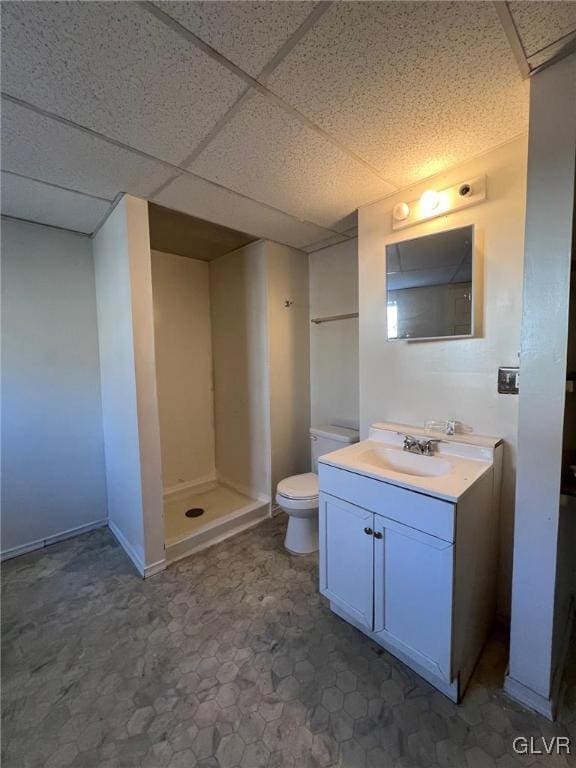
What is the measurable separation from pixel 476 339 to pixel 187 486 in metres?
2.72

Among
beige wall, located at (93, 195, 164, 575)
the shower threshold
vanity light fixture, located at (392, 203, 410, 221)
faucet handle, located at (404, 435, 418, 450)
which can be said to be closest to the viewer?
faucet handle, located at (404, 435, 418, 450)

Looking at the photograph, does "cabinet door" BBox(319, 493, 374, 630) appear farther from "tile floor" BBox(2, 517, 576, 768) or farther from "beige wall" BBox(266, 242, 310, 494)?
"beige wall" BBox(266, 242, 310, 494)

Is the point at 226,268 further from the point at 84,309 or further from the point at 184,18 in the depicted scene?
the point at 184,18

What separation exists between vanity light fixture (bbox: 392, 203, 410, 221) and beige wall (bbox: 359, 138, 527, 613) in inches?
3.0

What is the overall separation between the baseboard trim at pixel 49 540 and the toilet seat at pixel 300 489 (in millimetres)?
1516

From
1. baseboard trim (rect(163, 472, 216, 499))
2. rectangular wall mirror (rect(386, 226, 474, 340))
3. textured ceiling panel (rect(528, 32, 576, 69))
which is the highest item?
textured ceiling panel (rect(528, 32, 576, 69))

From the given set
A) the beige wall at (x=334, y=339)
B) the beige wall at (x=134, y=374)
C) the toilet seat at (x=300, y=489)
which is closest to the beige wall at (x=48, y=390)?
the beige wall at (x=134, y=374)

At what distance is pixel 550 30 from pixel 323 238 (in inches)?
65.7

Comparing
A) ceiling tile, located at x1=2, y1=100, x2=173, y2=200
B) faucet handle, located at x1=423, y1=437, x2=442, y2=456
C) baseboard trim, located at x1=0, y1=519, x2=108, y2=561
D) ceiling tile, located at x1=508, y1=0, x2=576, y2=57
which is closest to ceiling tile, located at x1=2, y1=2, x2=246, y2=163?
ceiling tile, located at x1=2, y1=100, x2=173, y2=200

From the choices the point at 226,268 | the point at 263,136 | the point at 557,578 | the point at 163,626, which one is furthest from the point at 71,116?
the point at 557,578

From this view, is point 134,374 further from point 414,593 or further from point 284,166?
point 414,593

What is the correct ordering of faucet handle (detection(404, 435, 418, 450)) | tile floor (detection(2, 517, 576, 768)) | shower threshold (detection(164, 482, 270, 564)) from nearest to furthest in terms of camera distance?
tile floor (detection(2, 517, 576, 768)), faucet handle (detection(404, 435, 418, 450)), shower threshold (detection(164, 482, 270, 564))

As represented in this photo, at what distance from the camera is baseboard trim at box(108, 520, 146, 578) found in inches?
76.7

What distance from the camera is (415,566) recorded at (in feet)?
4.04
